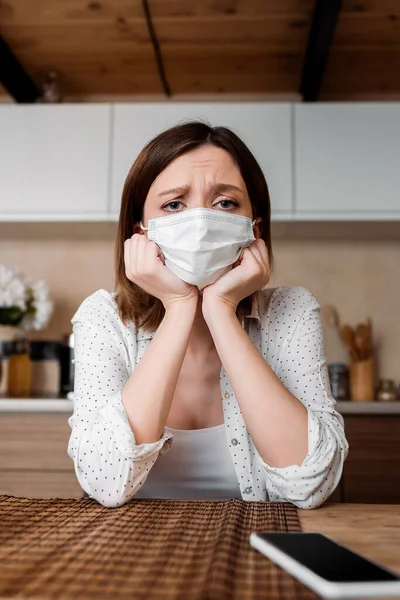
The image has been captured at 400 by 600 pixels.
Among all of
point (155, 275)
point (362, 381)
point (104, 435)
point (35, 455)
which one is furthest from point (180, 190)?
point (362, 381)

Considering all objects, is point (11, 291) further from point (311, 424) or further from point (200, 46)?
point (311, 424)

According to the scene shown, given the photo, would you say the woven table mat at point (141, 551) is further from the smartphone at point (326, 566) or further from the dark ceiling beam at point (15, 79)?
the dark ceiling beam at point (15, 79)

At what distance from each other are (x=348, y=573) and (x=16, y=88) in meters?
2.80

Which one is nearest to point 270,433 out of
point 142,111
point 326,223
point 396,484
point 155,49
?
point 396,484

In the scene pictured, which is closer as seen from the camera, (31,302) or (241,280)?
(241,280)

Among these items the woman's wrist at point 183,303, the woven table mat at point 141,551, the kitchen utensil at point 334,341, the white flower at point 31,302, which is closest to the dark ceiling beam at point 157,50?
the white flower at point 31,302

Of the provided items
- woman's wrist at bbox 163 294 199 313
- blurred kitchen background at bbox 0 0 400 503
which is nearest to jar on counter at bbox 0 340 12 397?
blurred kitchen background at bbox 0 0 400 503

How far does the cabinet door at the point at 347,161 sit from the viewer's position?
2559 millimetres

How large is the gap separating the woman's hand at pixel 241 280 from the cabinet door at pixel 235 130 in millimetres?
1304

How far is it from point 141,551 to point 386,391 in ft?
6.80

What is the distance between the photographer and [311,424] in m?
1.04

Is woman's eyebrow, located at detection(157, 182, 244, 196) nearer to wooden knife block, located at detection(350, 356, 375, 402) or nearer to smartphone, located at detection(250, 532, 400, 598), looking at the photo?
smartphone, located at detection(250, 532, 400, 598)

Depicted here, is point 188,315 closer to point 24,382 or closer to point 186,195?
point 186,195

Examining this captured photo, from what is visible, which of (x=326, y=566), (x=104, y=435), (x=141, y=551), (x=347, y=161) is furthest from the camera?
(x=347, y=161)
